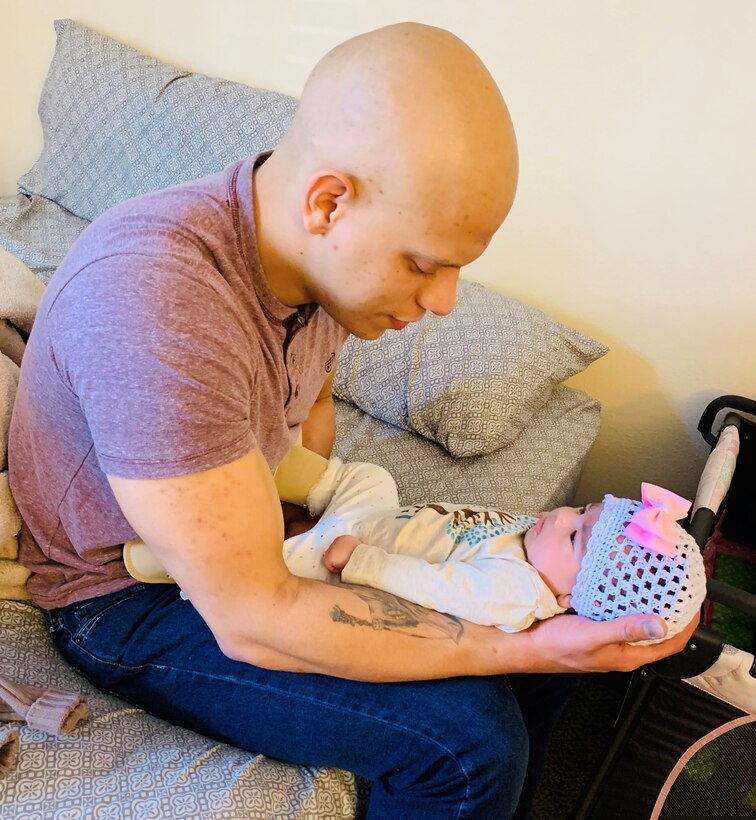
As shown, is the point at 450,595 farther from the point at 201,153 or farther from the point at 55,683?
the point at 201,153

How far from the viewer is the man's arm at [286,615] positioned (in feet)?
2.61

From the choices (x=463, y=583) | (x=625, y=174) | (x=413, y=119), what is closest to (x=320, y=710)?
(x=463, y=583)

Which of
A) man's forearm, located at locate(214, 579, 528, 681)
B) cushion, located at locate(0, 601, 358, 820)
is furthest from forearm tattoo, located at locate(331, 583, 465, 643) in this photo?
cushion, located at locate(0, 601, 358, 820)

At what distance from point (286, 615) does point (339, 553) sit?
8.8 inches

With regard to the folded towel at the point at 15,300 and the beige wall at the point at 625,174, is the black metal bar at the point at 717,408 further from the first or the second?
the folded towel at the point at 15,300

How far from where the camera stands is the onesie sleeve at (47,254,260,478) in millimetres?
764

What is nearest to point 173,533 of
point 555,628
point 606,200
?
point 555,628

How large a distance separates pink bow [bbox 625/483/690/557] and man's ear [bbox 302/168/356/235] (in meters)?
0.57

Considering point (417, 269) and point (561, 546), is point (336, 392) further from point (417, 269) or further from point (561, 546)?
point (417, 269)

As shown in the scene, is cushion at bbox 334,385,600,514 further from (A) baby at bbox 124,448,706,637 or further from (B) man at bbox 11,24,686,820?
(B) man at bbox 11,24,686,820

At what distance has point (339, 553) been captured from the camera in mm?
1104

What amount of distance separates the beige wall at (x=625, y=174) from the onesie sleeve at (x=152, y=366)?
1.19m

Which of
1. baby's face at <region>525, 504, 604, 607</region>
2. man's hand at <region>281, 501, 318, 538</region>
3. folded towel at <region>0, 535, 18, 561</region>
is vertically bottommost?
man's hand at <region>281, 501, 318, 538</region>

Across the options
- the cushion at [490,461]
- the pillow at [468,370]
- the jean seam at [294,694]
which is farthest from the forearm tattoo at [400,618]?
the pillow at [468,370]
